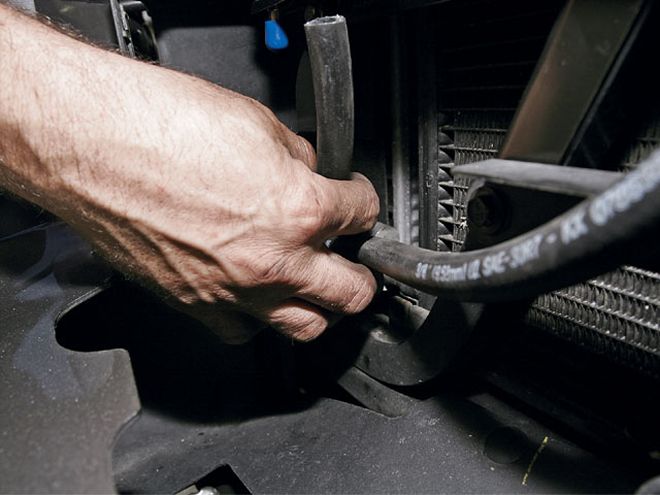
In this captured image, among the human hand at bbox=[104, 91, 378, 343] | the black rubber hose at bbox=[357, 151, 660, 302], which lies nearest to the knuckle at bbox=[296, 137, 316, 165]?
the human hand at bbox=[104, 91, 378, 343]

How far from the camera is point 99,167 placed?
583 mm

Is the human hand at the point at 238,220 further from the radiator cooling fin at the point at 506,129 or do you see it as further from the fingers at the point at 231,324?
the radiator cooling fin at the point at 506,129

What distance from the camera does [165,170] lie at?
0.58 m

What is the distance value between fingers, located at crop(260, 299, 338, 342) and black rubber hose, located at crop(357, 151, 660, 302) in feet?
0.86

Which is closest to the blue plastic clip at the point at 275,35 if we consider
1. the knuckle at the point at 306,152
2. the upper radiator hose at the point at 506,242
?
the knuckle at the point at 306,152

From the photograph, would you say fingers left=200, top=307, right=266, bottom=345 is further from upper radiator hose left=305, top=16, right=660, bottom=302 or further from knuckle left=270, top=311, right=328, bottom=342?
upper radiator hose left=305, top=16, right=660, bottom=302

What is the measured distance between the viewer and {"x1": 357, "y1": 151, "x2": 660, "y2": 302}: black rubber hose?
32 centimetres

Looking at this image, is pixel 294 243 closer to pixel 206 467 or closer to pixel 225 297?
pixel 225 297

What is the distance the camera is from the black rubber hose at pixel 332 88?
53 cm

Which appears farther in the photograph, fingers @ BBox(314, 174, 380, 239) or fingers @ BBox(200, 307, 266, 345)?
fingers @ BBox(200, 307, 266, 345)

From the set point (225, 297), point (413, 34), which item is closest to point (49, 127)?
point (225, 297)

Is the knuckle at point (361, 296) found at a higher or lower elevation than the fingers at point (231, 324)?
higher

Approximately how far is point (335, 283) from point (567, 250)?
1.21 feet

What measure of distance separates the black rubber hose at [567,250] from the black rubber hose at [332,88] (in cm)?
19
